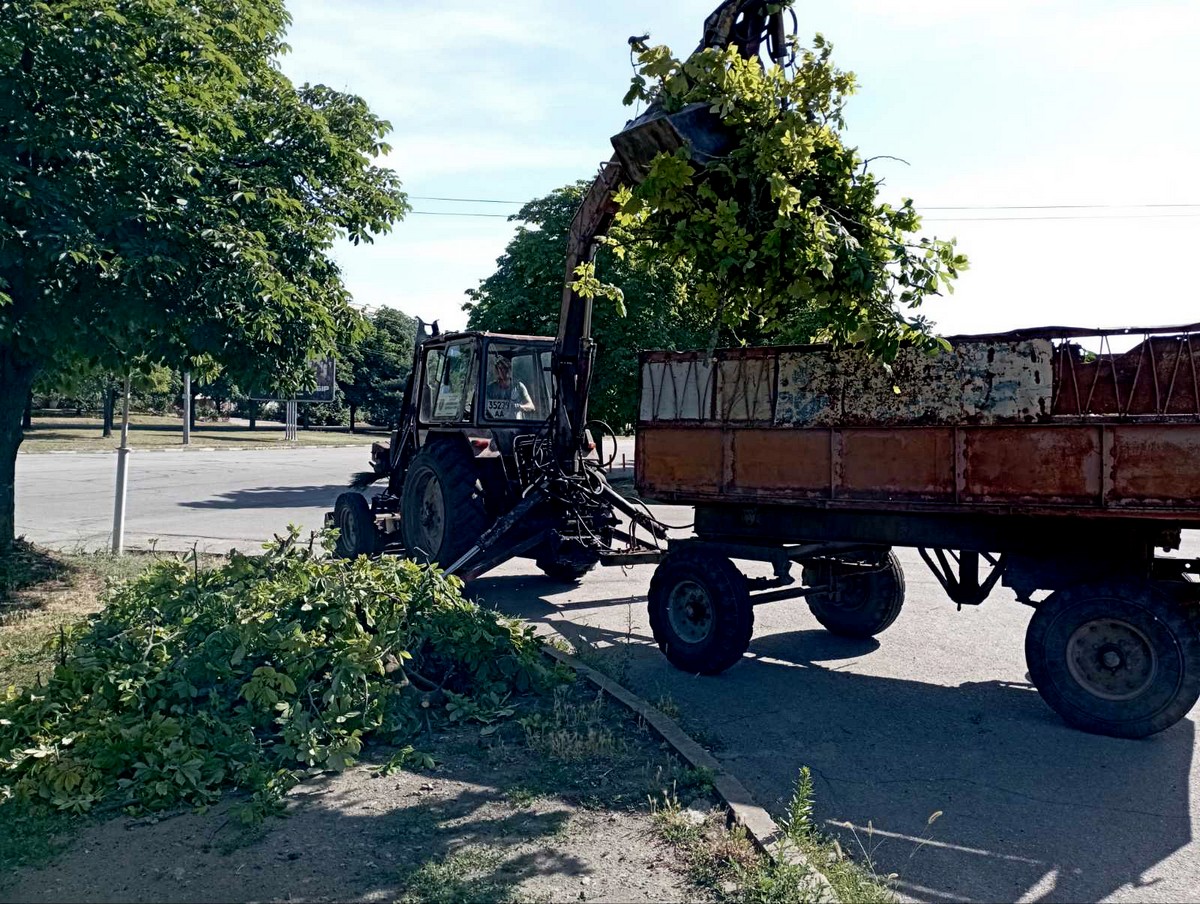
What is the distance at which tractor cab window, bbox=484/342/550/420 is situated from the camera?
10461 mm

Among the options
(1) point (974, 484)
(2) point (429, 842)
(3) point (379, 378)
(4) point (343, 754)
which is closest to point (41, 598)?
(4) point (343, 754)

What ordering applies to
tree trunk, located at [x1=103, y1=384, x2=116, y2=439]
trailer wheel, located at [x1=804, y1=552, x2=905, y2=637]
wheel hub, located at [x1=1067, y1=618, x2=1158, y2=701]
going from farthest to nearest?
tree trunk, located at [x1=103, y1=384, x2=116, y2=439] < trailer wheel, located at [x1=804, y1=552, x2=905, y2=637] < wheel hub, located at [x1=1067, y1=618, x2=1158, y2=701]

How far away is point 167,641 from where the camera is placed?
5.89 m

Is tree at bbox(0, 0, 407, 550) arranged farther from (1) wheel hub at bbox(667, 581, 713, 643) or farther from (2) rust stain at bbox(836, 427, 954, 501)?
(2) rust stain at bbox(836, 427, 954, 501)

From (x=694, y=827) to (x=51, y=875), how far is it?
2720 millimetres

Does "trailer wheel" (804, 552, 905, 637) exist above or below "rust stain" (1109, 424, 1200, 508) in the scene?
below

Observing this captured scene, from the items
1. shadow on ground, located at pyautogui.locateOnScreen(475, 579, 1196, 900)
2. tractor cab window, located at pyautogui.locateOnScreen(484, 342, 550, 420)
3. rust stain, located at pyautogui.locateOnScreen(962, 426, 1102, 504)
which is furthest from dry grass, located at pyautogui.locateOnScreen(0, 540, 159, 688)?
rust stain, located at pyautogui.locateOnScreen(962, 426, 1102, 504)

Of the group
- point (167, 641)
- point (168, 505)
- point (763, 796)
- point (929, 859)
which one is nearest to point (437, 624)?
point (167, 641)

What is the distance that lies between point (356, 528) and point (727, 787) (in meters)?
7.30

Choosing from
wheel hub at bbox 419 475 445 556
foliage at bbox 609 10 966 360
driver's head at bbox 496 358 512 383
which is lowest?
wheel hub at bbox 419 475 445 556

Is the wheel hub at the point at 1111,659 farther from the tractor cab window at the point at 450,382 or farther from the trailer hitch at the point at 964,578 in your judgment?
the tractor cab window at the point at 450,382

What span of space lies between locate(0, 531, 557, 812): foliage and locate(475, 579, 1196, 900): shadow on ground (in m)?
1.47

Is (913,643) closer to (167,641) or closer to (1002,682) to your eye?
(1002,682)

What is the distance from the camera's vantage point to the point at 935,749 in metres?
5.84
